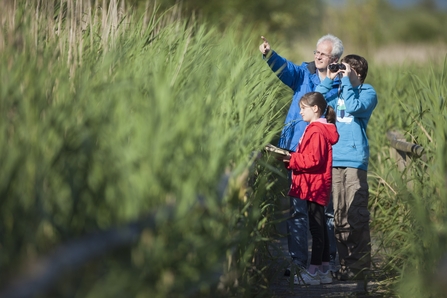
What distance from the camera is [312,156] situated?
4766mm

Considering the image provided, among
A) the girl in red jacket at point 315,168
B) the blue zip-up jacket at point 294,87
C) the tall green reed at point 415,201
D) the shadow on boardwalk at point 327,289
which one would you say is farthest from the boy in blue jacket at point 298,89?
the tall green reed at point 415,201

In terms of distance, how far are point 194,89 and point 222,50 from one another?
1903 mm

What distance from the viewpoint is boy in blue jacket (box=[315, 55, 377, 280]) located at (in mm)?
5078

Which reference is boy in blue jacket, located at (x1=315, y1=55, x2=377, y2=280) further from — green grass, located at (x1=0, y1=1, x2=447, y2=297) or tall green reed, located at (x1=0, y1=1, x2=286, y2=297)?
tall green reed, located at (x1=0, y1=1, x2=286, y2=297)

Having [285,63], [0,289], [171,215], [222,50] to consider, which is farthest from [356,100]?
[0,289]

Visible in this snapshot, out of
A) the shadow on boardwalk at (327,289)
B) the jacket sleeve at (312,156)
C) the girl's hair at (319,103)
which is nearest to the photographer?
the shadow on boardwalk at (327,289)

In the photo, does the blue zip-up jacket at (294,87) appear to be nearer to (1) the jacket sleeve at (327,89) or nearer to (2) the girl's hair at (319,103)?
(1) the jacket sleeve at (327,89)

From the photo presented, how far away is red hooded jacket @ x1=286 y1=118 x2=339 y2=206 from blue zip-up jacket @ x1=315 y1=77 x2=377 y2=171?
1.05ft

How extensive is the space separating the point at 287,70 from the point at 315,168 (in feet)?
2.84

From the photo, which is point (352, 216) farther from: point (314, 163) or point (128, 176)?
point (128, 176)

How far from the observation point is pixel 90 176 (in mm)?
2805

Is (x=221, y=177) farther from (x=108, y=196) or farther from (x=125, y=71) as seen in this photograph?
(x=125, y=71)

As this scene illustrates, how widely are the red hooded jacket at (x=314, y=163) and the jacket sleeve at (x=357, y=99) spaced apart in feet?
0.81

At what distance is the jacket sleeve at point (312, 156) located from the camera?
4750 mm
